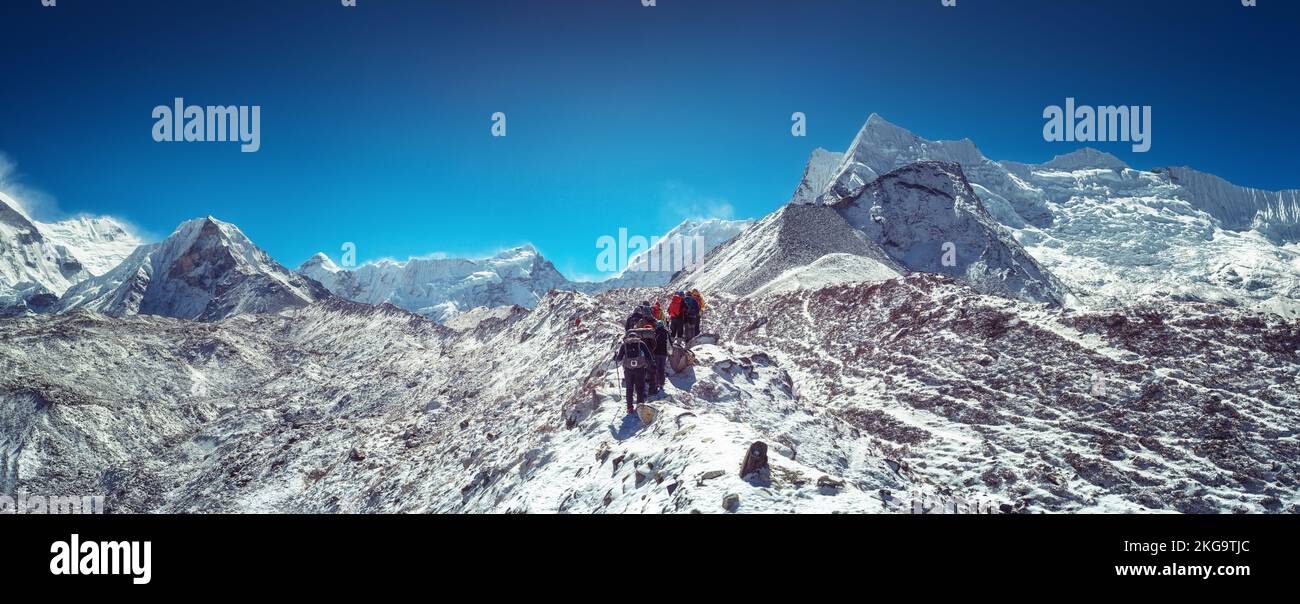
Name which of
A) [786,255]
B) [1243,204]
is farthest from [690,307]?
[1243,204]

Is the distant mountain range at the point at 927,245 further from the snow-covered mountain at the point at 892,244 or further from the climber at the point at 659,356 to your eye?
the climber at the point at 659,356

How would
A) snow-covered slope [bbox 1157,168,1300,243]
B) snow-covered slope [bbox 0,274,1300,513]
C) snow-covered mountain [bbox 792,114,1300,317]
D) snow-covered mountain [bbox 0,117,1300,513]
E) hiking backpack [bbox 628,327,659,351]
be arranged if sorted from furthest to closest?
1. snow-covered slope [bbox 1157,168,1300,243]
2. snow-covered mountain [bbox 792,114,1300,317]
3. hiking backpack [bbox 628,327,659,351]
4. snow-covered mountain [bbox 0,117,1300,513]
5. snow-covered slope [bbox 0,274,1300,513]

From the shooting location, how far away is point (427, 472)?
1675cm

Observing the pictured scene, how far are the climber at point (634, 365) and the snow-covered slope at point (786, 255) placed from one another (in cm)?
2935

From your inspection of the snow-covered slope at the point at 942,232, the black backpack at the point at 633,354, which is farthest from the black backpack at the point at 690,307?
the snow-covered slope at the point at 942,232

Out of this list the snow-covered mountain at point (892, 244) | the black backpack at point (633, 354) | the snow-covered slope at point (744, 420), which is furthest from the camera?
the snow-covered mountain at point (892, 244)

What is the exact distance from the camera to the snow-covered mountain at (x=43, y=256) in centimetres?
14500

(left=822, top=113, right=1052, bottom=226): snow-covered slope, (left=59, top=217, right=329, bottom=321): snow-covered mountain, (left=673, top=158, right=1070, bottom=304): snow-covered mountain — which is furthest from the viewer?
(left=822, top=113, right=1052, bottom=226): snow-covered slope

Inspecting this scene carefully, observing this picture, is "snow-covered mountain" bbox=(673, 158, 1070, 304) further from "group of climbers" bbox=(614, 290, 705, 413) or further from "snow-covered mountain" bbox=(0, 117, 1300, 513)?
"group of climbers" bbox=(614, 290, 705, 413)

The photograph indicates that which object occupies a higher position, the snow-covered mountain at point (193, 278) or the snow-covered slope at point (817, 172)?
the snow-covered slope at point (817, 172)

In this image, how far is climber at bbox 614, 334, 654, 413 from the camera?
13234 mm

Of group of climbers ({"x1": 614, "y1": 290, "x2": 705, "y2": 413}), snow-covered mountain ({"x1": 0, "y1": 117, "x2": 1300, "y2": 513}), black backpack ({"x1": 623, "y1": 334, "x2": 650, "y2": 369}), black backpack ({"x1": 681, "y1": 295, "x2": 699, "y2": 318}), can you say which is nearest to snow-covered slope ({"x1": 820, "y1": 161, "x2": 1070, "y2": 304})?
snow-covered mountain ({"x1": 0, "y1": 117, "x2": 1300, "y2": 513})
